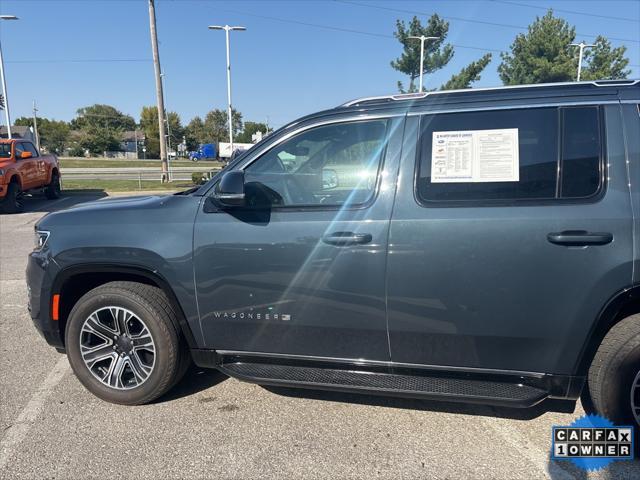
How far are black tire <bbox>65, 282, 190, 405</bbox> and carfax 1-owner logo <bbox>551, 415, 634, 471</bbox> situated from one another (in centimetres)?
238

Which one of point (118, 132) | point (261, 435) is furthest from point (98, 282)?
point (118, 132)

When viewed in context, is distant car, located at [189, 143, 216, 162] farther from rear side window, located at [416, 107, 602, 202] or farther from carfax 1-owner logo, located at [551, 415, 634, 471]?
carfax 1-owner logo, located at [551, 415, 634, 471]

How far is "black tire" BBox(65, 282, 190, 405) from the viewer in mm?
3043

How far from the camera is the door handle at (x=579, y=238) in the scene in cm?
239

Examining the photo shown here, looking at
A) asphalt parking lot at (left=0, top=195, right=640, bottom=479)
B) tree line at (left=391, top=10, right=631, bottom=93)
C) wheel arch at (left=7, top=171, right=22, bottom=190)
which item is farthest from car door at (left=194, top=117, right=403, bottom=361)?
tree line at (left=391, top=10, right=631, bottom=93)

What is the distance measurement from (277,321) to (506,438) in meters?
1.54

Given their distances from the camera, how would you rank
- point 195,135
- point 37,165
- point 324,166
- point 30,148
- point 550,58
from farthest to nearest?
point 195,135 → point 550,58 → point 37,165 → point 30,148 → point 324,166

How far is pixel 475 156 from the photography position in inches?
104

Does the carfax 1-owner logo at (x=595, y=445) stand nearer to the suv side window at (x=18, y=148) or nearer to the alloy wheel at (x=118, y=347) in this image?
the alloy wheel at (x=118, y=347)

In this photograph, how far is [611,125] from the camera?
249 centimetres

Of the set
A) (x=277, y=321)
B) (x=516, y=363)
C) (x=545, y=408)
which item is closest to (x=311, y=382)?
(x=277, y=321)

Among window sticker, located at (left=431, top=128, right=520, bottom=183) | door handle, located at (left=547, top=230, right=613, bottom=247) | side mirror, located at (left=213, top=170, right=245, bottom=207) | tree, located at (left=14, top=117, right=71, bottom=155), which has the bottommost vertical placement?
door handle, located at (left=547, top=230, right=613, bottom=247)

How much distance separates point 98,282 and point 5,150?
39.0 ft

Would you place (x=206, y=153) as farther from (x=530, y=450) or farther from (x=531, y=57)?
(x=530, y=450)
